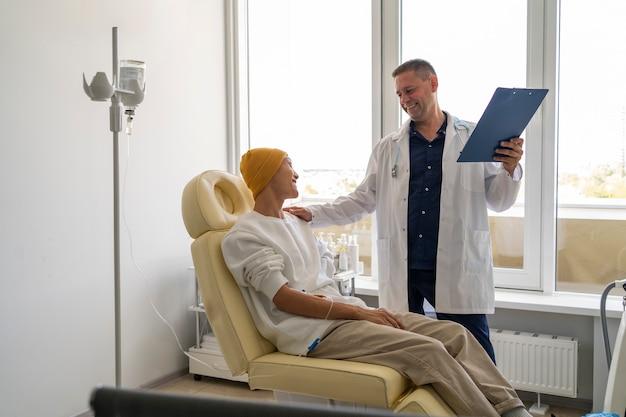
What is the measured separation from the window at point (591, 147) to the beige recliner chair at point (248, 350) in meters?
1.55

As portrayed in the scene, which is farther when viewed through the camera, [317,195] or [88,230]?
[317,195]

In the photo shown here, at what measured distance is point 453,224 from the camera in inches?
89.4

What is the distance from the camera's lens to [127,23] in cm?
296

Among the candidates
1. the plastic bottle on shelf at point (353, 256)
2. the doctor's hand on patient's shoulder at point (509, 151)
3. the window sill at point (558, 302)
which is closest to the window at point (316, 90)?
the plastic bottle on shelf at point (353, 256)

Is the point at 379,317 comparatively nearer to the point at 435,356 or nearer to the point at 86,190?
the point at 435,356

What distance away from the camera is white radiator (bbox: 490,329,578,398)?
8.83ft

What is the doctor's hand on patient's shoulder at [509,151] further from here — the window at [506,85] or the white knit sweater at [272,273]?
the window at [506,85]

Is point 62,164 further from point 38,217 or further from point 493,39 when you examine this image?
point 493,39

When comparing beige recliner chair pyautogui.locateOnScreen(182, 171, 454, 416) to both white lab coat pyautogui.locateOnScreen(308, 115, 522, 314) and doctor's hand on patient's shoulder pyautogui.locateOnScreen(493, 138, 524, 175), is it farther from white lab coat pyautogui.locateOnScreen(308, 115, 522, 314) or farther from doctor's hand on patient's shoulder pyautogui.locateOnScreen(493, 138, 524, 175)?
doctor's hand on patient's shoulder pyautogui.locateOnScreen(493, 138, 524, 175)

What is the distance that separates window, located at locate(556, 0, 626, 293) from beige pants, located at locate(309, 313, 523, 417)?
4.37 ft

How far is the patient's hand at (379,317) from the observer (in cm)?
188

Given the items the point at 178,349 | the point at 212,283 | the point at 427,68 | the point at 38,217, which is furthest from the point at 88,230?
the point at 427,68

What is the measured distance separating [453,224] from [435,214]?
74 mm

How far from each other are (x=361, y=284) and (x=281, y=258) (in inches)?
57.3
